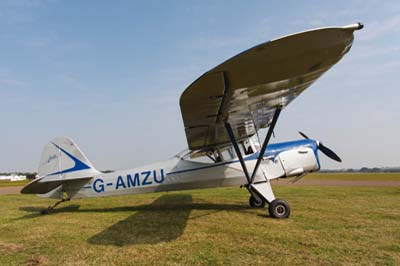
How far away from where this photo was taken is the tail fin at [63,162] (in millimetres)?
8258

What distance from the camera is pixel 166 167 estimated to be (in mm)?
8422

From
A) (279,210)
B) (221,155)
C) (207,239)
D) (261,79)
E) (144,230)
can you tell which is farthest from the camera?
(221,155)

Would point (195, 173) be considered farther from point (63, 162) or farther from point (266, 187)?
point (63, 162)

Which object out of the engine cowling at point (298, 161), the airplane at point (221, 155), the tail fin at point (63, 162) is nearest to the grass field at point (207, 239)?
the airplane at point (221, 155)

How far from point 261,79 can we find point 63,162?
6449mm

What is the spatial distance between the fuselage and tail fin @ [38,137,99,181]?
0.41 m

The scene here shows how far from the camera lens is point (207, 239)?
15.9ft

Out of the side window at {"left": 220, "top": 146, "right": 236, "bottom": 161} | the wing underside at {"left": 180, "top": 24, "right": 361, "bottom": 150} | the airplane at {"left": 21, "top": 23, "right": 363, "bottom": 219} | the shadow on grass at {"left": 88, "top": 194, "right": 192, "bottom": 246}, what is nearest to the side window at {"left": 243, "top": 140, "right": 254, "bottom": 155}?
the airplane at {"left": 21, "top": 23, "right": 363, "bottom": 219}

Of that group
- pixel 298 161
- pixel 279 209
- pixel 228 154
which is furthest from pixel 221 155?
pixel 279 209

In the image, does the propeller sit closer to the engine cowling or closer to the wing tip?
the engine cowling

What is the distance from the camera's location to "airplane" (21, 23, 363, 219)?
4.90m

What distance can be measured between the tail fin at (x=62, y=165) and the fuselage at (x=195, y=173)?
356 mm

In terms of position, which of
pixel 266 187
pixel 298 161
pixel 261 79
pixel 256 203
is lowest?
pixel 256 203

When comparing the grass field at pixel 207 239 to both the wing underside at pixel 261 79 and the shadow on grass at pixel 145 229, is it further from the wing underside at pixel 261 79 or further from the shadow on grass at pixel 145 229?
the wing underside at pixel 261 79
